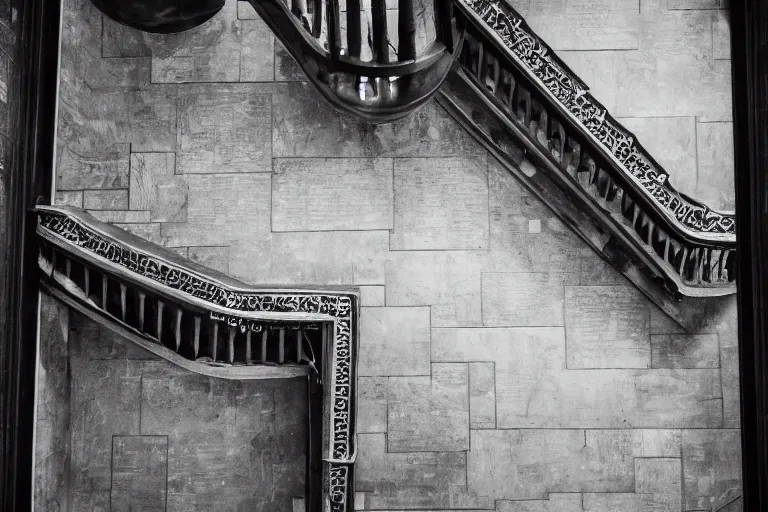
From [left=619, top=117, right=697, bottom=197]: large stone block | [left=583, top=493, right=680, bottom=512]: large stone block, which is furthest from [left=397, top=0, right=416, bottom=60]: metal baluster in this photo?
[left=583, top=493, right=680, bottom=512]: large stone block

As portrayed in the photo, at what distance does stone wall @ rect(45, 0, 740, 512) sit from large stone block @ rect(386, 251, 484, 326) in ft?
0.05

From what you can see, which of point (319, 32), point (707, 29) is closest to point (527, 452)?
point (319, 32)

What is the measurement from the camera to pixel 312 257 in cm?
495

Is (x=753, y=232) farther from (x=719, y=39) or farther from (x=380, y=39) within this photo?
(x=719, y=39)

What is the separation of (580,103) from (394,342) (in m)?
2.29

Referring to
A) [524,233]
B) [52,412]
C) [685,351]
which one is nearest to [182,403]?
[52,412]

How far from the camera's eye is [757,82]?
3.16 metres

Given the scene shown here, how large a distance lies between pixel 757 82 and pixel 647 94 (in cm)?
210

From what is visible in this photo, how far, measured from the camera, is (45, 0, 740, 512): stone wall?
4828mm

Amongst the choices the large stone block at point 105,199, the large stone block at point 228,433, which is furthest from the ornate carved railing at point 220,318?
the large stone block at point 105,199

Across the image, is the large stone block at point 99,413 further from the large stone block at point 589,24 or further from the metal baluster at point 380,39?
the large stone block at point 589,24

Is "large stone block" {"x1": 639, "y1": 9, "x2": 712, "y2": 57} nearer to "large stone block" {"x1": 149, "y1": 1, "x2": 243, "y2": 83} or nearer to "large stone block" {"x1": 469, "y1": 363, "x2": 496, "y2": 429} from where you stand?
"large stone block" {"x1": 469, "y1": 363, "x2": 496, "y2": 429}

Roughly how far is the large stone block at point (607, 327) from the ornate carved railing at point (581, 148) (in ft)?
1.01

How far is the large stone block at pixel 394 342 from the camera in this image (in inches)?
192
